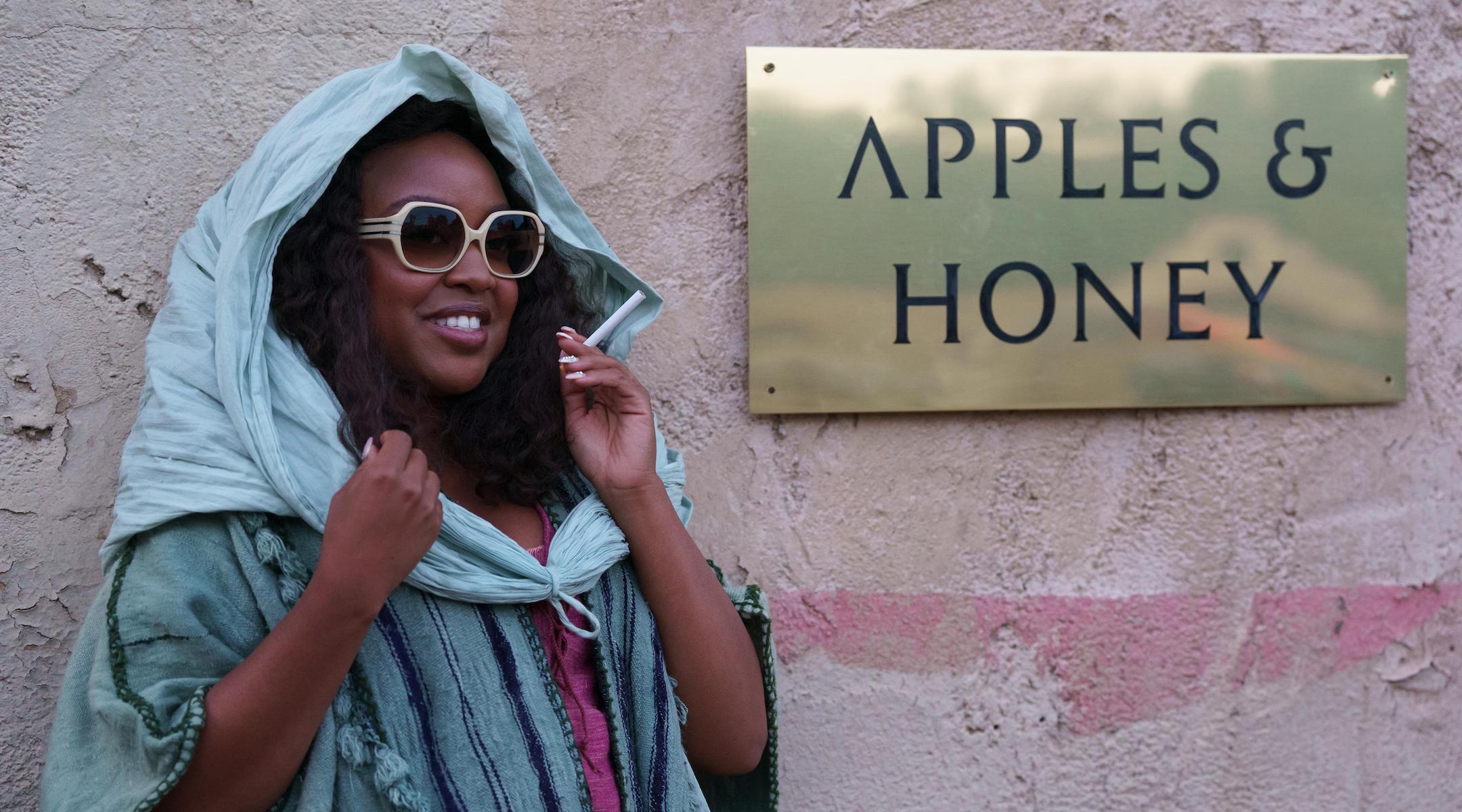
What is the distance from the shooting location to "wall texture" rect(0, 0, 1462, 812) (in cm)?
165

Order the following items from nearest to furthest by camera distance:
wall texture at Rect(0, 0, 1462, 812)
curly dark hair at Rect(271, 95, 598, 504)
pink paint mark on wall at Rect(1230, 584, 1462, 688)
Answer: curly dark hair at Rect(271, 95, 598, 504) → wall texture at Rect(0, 0, 1462, 812) → pink paint mark on wall at Rect(1230, 584, 1462, 688)

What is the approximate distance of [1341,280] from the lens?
1747 millimetres

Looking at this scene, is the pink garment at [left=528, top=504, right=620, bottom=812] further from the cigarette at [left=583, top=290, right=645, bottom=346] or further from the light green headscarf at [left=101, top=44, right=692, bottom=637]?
the cigarette at [left=583, top=290, right=645, bottom=346]

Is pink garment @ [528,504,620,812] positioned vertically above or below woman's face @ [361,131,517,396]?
below

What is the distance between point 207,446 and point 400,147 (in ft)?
1.37

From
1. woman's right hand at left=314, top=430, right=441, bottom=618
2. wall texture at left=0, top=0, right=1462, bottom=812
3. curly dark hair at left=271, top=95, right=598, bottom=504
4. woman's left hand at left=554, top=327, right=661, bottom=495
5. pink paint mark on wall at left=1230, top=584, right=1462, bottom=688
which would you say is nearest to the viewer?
woman's right hand at left=314, top=430, right=441, bottom=618

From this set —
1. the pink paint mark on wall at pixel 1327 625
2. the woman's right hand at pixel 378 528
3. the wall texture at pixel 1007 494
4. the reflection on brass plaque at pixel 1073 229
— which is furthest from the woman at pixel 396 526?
the pink paint mark on wall at pixel 1327 625

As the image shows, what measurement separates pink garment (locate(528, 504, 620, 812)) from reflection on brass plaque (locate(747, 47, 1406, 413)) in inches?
22.1

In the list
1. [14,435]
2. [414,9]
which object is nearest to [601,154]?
[414,9]

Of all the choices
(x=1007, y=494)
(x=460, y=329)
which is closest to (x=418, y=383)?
(x=460, y=329)

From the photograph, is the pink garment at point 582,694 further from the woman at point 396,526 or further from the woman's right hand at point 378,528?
the woman's right hand at point 378,528

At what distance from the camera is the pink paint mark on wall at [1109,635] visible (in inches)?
67.4

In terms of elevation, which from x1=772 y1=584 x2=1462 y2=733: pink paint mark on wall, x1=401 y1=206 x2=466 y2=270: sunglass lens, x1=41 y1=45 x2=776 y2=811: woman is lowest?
x1=772 y1=584 x2=1462 y2=733: pink paint mark on wall

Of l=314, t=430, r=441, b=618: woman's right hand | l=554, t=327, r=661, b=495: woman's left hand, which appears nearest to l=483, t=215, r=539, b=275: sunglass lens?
l=554, t=327, r=661, b=495: woman's left hand
